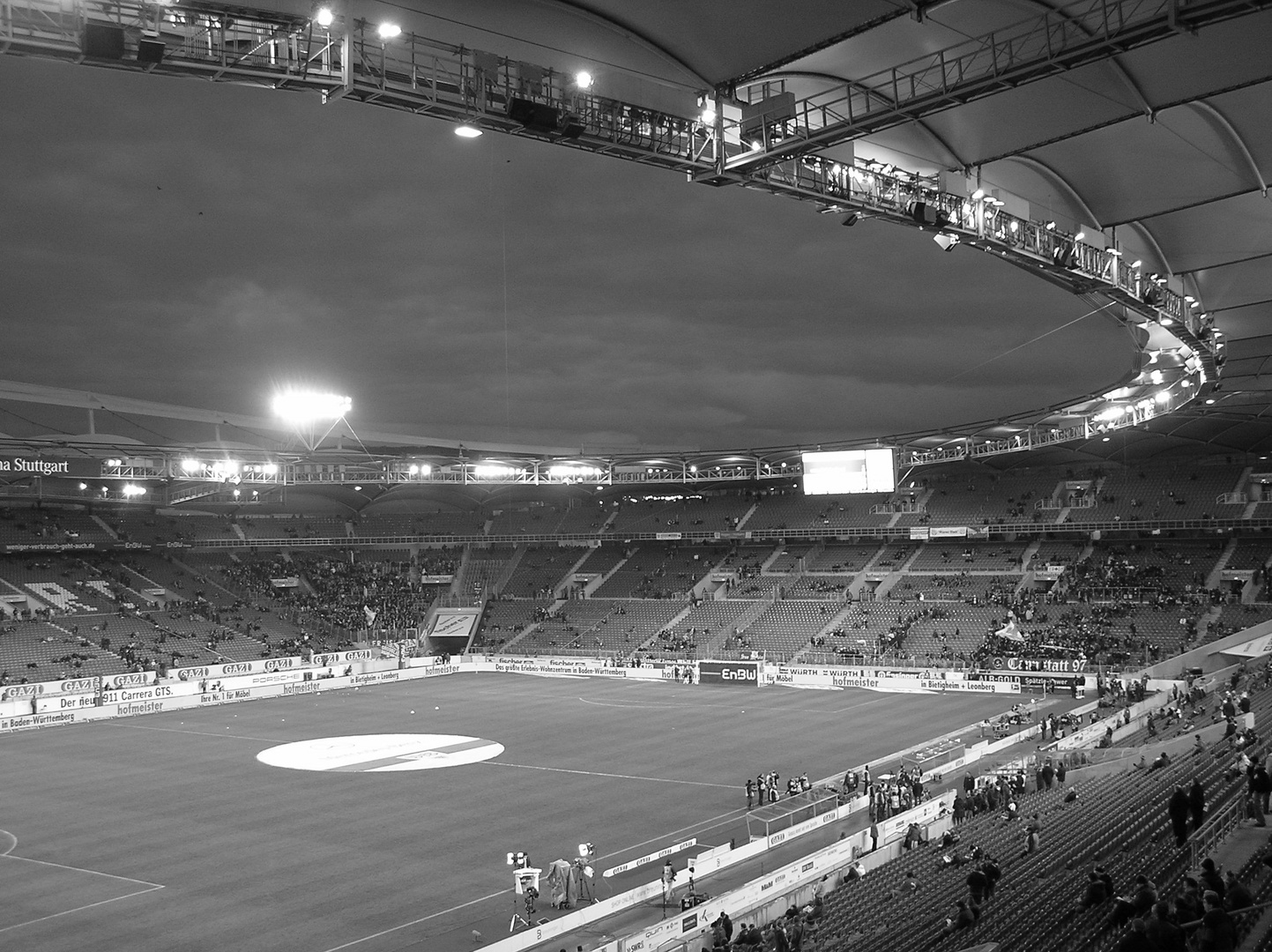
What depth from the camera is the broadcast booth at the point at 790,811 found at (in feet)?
77.0

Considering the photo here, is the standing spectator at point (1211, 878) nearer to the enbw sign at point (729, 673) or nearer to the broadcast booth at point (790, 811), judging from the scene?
the broadcast booth at point (790, 811)

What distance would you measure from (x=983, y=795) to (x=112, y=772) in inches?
1011

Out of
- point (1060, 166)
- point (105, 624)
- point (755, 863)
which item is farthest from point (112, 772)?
point (1060, 166)

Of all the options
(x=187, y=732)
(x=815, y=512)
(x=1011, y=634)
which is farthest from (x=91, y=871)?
(x=815, y=512)

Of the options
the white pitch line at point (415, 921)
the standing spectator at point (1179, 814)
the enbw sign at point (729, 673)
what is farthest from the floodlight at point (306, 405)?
the standing spectator at point (1179, 814)

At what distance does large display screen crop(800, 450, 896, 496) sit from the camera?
54.3m

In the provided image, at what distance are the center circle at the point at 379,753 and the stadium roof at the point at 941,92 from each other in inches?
932

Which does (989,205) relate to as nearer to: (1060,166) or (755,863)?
(1060,166)

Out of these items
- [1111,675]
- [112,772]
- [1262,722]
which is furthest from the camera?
[1111,675]

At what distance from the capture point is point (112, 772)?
111 feet

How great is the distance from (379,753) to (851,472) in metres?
28.5

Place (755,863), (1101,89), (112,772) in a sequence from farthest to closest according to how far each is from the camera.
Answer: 1. (112,772)
2. (755,863)
3. (1101,89)

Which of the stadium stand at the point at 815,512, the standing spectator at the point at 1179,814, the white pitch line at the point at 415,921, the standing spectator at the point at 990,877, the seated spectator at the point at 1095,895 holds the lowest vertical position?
the white pitch line at the point at 415,921

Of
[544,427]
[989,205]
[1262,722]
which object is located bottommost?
[1262,722]
